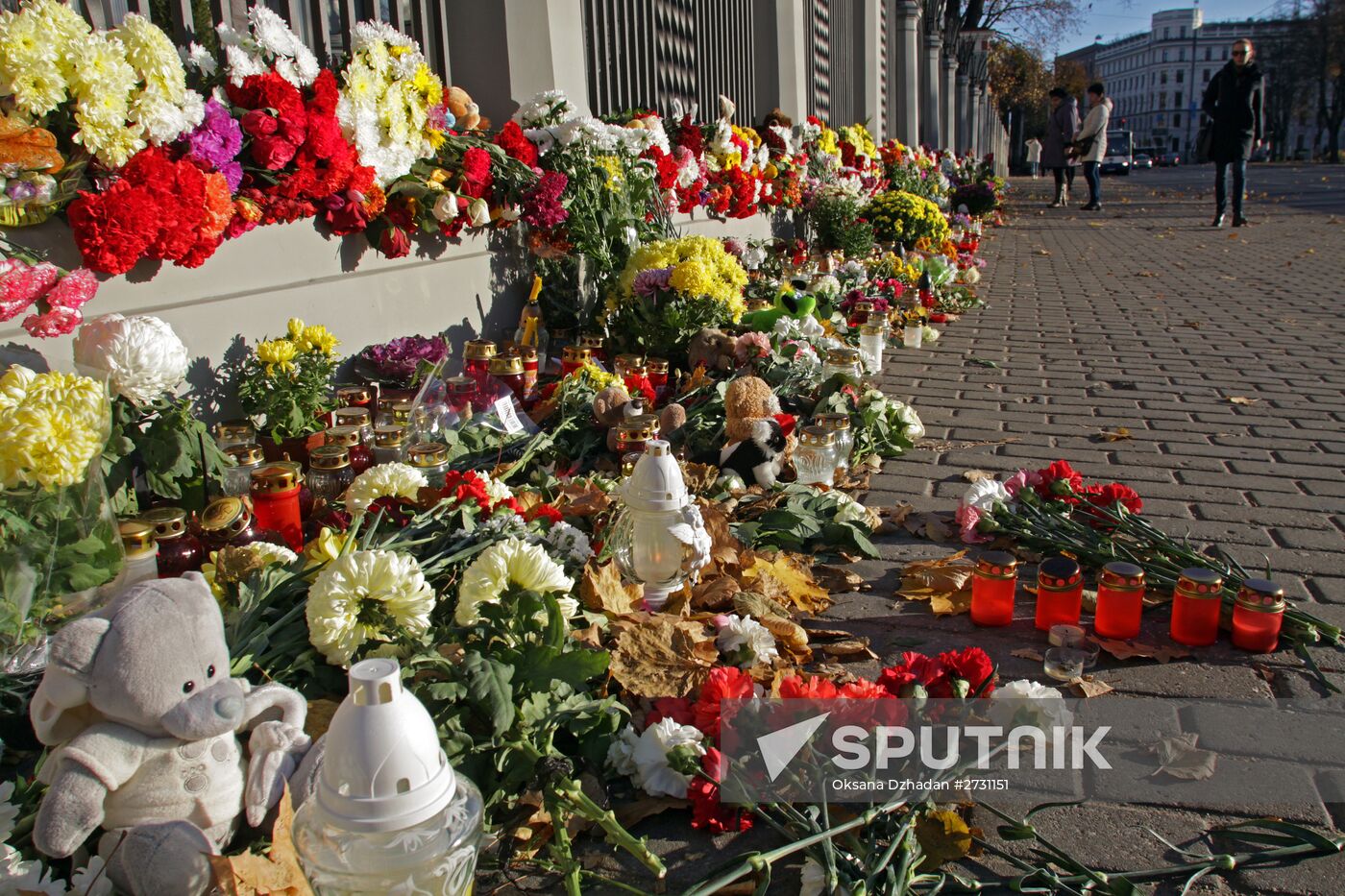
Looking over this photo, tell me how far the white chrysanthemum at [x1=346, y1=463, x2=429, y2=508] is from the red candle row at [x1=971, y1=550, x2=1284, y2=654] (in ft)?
5.28

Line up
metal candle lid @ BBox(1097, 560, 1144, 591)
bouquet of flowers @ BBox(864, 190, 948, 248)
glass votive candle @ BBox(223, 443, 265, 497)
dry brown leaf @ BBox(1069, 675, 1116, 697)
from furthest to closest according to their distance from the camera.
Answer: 1. bouquet of flowers @ BBox(864, 190, 948, 248)
2. glass votive candle @ BBox(223, 443, 265, 497)
3. metal candle lid @ BBox(1097, 560, 1144, 591)
4. dry brown leaf @ BBox(1069, 675, 1116, 697)

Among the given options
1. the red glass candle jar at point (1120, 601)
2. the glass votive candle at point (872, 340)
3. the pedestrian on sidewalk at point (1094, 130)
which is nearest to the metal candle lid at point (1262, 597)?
the red glass candle jar at point (1120, 601)

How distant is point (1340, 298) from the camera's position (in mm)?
9023

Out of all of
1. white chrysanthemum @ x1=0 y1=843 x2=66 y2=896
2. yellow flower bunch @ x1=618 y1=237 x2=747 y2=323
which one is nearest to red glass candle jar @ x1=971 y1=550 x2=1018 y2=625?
white chrysanthemum @ x1=0 y1=843 x2=66 y2=896

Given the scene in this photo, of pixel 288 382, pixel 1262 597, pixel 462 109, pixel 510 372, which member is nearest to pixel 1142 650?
pixel 1262 597

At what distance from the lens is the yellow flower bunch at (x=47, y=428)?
1921 millimetres

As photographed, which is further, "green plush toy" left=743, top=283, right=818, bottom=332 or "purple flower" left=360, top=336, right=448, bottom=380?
"green plush toy" left=743, top=283, right=818, bottom=332

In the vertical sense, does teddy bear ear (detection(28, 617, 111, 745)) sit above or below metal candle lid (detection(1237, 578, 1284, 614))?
above

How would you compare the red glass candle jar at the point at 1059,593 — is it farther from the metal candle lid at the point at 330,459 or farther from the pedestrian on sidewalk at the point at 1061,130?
the pedestrian on sidewalk at the point at 1061,130

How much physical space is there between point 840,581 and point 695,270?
229 cm

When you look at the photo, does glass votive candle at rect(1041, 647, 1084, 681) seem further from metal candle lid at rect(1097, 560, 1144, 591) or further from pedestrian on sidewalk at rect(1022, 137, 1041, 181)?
pedestrian on sidewalk at rect(1022, 137, 1041, 181)

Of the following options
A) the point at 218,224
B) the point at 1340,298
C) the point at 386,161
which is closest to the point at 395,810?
the point at 218,224

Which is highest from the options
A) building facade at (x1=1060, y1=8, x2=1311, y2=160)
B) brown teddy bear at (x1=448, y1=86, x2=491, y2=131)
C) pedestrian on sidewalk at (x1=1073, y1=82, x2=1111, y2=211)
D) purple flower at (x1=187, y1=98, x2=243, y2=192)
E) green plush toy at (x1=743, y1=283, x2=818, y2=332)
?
building facade at (x1=1060, y1=8, x2=1311, y2=160)

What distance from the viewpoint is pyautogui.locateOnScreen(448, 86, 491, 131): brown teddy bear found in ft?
16.4
